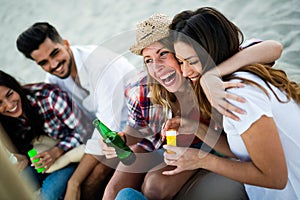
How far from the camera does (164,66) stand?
1171 mm

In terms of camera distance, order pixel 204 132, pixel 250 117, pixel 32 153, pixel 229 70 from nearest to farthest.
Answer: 1. pixel 250 117
2. pixel 229 70
3. pixel 204 132
4. pixel 32 153

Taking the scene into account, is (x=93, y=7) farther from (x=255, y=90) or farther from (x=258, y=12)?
(x=255, y=90)

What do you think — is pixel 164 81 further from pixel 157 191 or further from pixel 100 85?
pixel 100 85

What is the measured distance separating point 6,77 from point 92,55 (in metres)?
0.39

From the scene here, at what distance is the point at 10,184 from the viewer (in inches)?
10.5

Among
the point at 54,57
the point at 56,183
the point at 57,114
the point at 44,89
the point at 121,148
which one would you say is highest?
the point at 54,57

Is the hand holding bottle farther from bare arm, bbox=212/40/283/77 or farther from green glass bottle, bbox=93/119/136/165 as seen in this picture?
bare arm, bbox=212/40/283/77

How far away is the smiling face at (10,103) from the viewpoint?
1.50 metres

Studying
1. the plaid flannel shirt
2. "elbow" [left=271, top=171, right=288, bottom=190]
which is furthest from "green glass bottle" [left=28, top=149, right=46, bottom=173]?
"elbow" [left=271, top=171, right=288, bottom=190]

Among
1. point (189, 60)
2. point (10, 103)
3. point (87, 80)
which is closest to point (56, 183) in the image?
point (10, 103)

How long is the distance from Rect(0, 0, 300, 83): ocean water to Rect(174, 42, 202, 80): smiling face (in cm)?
44

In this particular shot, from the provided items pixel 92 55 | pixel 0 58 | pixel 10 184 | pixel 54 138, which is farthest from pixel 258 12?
pixel 10 184

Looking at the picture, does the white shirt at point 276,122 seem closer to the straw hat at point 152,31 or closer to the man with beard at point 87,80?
the straw hat at point 152,31

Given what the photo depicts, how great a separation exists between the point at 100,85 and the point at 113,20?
1.47m
